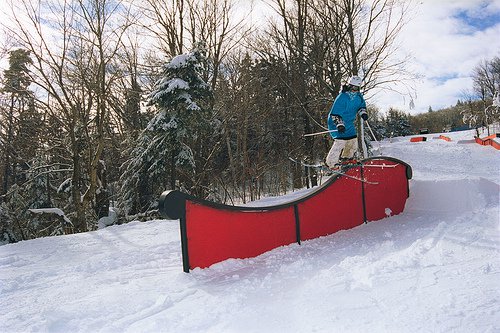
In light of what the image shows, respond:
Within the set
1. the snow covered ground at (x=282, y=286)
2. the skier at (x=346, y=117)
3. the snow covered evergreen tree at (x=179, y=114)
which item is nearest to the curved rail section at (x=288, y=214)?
the snow covered ground at (x=282, y=286)

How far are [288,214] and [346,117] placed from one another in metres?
2.79

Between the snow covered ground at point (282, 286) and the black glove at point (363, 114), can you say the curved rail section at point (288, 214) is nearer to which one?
the snow covered ground at point (282, 286)

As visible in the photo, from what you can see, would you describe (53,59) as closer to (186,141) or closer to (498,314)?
(186,141)

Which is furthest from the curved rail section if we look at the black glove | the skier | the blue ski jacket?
the black glove

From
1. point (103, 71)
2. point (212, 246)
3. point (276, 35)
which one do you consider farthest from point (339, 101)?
point (276, 35)

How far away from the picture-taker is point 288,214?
17.1ft

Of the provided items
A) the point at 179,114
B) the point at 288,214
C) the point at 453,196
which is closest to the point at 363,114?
the point at 453,196

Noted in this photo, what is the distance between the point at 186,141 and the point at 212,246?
1167 centimetres

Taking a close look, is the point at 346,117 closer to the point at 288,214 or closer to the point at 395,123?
the point at 288,214

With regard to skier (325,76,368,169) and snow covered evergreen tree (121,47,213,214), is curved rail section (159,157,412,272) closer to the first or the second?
skier (325,76,368,169)

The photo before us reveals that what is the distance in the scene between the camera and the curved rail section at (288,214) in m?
4.00

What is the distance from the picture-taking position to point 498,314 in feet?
7.01

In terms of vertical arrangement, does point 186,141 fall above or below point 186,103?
below

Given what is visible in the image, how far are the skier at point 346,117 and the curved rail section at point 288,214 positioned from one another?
0.39 meters
